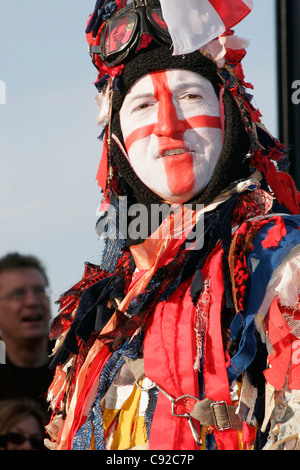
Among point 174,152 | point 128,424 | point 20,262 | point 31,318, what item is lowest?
point 128,424

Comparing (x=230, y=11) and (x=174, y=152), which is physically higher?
(x=230, y=11)

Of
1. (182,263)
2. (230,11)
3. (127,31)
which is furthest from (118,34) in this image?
(182,263)

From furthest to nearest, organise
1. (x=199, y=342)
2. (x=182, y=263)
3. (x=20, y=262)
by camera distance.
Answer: (x=20, y=262) < (x=182, y=263) < (x=199, y=342)

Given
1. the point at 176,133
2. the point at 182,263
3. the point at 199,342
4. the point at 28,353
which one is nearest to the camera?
the point at 199,342

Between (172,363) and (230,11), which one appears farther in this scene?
(230,11)

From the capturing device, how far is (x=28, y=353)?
3275mm

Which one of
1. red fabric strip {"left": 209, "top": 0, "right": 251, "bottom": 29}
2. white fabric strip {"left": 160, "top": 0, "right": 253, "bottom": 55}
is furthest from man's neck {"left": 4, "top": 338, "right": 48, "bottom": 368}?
red fabric strip {"left": 209, "top": 0, "right": 251, "bottom": 29}

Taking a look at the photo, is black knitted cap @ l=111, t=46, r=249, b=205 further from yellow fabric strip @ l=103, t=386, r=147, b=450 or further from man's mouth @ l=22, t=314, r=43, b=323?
man's mouth @ l=22, t=314, r=43, b=323

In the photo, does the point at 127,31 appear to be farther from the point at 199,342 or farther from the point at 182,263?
the point at 199,342

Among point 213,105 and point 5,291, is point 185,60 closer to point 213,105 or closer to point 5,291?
point 213,105

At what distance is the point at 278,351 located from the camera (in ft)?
6.84

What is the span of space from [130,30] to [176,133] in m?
0.41

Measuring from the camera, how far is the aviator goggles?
2.59m
